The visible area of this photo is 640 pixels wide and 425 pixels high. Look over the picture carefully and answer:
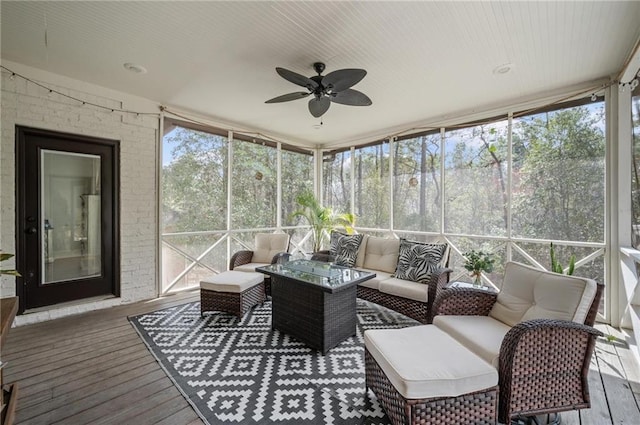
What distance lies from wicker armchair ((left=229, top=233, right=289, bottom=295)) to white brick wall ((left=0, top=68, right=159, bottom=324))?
1187 millimetres

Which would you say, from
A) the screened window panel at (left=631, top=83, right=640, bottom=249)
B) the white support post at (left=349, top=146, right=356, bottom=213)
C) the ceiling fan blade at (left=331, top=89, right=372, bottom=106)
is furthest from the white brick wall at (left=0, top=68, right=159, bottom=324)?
the screened window panel at (left=631, top=83, right=640, bottom=249)

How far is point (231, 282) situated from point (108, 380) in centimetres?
138

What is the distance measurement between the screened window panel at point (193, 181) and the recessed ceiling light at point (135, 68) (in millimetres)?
1278

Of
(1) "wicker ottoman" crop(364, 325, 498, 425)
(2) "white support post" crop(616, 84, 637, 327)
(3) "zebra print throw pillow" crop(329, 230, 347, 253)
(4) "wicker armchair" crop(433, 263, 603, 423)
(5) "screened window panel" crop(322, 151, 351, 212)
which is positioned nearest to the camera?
(1) "wicker ottoman" crop(364, 325, 498, 425)

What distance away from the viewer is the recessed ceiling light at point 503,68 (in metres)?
3.01

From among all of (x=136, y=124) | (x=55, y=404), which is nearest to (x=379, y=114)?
(x=136, y=124)

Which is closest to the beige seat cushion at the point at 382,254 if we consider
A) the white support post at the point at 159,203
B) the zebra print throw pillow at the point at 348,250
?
the zebra print throw pillow at the point at 348,250

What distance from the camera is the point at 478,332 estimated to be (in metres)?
1.97

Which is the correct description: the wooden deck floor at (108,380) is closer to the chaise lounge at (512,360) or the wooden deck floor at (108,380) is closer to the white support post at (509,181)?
the chaise lounge at (512,360)

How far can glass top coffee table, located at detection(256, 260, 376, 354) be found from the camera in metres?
2.63

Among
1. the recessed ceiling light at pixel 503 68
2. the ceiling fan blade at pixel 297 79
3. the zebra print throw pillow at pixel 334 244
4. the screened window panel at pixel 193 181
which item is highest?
the recessed ceiling light at pixel 503 68

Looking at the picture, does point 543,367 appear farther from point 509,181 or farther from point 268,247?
point 268,247

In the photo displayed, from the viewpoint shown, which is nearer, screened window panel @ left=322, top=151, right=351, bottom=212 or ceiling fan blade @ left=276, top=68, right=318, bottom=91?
ceiling fan blade @ left=276, top=68, right=318, bottom=91

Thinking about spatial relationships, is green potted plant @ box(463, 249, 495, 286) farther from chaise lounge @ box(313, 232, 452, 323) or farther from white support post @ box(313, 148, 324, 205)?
white support post @ box(313, 148, 324, 205)
